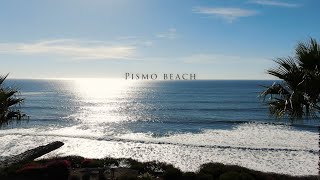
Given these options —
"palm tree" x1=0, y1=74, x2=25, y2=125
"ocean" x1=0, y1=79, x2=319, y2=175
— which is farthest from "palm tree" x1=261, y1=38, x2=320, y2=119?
"ocean" x1=0, y1=79, x2=319, y2=175

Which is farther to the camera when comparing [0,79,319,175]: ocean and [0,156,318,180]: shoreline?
Result: [0,79,319,175]: ocean

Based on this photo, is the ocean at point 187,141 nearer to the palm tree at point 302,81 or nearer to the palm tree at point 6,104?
the palm tree at point 302,81

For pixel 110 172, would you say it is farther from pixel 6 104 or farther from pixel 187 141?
pixel 187 141

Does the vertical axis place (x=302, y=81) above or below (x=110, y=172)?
above

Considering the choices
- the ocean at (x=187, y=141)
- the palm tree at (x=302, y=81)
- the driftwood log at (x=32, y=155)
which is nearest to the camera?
the palm tree at (x=302, y=81)

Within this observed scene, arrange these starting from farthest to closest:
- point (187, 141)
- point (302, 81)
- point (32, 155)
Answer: point (187, 141), point (32, 155), point (302, 81)

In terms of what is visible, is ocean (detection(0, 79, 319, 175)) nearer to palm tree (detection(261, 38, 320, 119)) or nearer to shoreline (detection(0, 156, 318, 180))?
shoreline (detection(0, 156, 318, 180))

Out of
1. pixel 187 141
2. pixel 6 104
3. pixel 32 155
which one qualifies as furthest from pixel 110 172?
pixel 187 141

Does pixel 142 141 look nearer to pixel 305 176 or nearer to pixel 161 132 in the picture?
pixel 161 132

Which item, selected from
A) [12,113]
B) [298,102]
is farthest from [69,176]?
[298,102]

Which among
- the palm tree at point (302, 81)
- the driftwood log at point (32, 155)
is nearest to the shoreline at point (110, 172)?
the driftwood log at point (32, 155)

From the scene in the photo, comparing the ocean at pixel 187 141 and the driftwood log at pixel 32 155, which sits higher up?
the driftwood log at pixel 32 155

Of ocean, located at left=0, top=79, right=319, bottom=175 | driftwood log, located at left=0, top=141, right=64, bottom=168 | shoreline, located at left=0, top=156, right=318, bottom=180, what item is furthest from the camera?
ocean, located at left=0, top=79, right=319, bottom=175

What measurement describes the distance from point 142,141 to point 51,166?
26816mm
